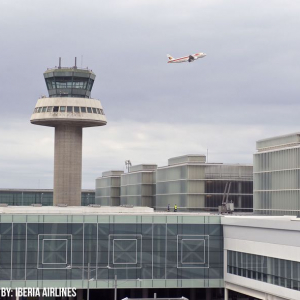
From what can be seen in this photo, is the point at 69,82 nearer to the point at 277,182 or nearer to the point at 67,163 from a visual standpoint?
the point at 67,163

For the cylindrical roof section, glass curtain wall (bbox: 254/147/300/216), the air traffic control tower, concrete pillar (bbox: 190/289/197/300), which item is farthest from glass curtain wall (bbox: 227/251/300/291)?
the cylindrical roof section

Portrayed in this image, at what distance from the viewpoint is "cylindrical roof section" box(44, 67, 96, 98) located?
190 metres

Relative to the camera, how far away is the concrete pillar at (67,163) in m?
187

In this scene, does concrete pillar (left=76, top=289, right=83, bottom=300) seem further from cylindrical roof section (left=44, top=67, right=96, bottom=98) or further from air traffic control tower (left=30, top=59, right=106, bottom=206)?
cylindrical roof section (left=44, top=67, right=96, bottom=98)

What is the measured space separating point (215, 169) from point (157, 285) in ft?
290

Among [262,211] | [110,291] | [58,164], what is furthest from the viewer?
[58,164]

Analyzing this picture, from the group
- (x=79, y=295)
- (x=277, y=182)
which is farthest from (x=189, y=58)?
(x=79, y=295)

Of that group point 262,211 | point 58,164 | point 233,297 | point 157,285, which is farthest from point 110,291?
point 58,164

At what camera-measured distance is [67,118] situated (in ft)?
614

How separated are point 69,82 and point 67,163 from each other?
65.0 feet

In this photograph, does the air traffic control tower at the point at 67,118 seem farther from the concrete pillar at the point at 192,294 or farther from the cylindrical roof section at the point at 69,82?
the concrete pillar at the point at 192,294

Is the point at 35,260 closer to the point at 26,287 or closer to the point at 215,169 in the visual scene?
the point at 26,287

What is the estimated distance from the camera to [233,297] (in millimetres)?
111125

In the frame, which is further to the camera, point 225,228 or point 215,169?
point 215,169
